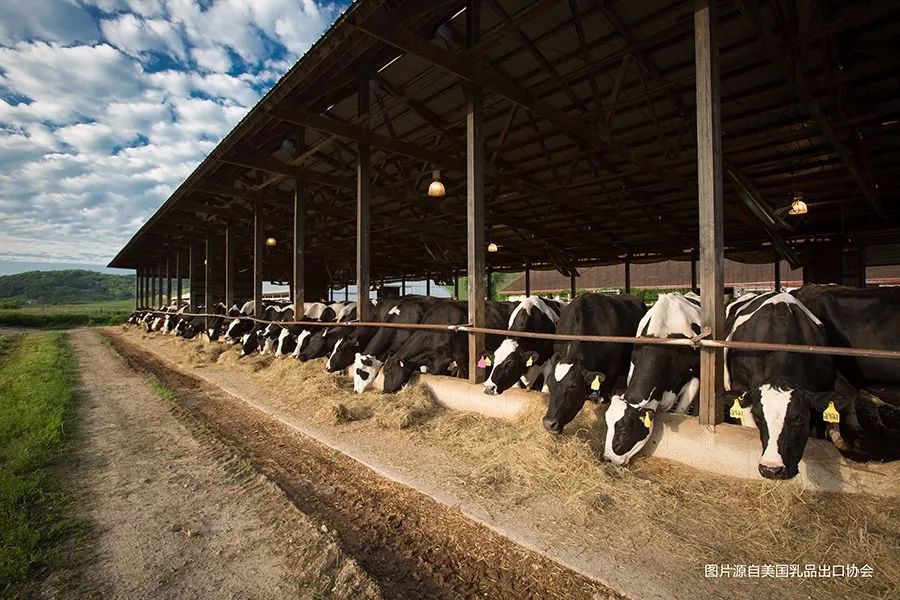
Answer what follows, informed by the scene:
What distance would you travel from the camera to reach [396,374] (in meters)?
6.26

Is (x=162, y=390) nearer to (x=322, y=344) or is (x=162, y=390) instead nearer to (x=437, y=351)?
(x=322, y=344)

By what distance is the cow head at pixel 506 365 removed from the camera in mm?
5047

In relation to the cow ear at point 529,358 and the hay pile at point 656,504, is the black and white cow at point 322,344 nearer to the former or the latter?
the hay pile at point 656,504

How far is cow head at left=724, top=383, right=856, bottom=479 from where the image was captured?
284cm

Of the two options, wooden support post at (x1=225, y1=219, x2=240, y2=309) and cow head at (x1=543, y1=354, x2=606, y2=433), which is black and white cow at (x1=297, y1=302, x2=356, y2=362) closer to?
cow head at (x1=543, y1=354, x2=606, y2=433)

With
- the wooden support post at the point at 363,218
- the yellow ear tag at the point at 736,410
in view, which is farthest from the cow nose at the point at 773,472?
the wooden support post at the point at 363,218

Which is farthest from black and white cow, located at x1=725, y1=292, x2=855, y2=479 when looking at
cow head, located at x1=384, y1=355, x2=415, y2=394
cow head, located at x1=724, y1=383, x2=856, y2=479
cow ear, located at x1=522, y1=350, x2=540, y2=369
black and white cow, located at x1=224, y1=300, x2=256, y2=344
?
black and white cow, located at x1=224, y1=300, x2=256, y2=344

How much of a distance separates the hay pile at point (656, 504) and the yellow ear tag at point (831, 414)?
0.50 m

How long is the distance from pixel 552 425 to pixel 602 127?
199 inches

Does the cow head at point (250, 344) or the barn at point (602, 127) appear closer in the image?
the barn at point (602, 127)

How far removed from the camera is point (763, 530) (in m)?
2.56

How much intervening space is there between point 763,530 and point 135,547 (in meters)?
3.92

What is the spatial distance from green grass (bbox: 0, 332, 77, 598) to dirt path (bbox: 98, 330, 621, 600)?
4.59 ft

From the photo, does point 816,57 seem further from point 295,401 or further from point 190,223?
point 190,223
